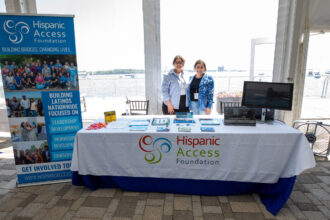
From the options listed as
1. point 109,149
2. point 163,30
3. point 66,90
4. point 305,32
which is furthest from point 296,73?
point 66,90

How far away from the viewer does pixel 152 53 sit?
3.60m

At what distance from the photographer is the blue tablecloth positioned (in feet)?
6.21

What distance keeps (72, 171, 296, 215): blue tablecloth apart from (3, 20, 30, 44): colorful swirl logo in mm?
1493

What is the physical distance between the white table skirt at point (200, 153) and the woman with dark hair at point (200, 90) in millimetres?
913

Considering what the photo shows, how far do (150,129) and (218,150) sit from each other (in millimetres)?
672

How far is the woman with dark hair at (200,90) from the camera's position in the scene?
274 centimetres

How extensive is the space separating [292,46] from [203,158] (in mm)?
2778

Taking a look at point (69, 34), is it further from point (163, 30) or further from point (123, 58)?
point (163, 30)

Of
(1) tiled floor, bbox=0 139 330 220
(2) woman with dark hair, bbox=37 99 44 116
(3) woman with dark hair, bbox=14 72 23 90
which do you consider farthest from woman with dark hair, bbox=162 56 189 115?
(3) woman with dark hair, bbox=14 72 23 90

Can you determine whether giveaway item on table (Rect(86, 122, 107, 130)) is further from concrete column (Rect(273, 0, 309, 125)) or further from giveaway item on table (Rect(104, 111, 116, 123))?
concrete column (Rect(273, 0, 309, 125))

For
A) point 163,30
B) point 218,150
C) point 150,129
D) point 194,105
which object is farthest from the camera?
point 163,30

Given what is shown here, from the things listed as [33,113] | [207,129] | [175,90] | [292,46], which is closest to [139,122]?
[207,129]

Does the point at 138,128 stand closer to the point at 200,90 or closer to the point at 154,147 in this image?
the point at 154,147

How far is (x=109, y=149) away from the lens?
1.91 metres
